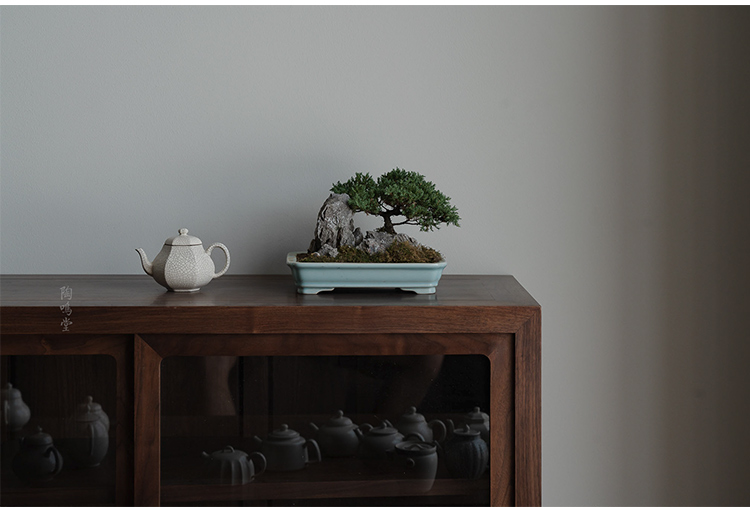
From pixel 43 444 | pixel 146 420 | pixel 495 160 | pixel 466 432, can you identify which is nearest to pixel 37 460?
pixel 43 444

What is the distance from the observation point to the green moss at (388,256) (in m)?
1.05

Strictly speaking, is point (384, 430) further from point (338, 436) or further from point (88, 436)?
point (88, 436)

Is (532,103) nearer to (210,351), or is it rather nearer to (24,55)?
(210,351)

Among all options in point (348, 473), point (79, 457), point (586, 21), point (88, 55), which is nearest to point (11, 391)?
point (79, 457)

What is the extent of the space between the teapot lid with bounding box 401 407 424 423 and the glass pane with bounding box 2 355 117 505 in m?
0.45

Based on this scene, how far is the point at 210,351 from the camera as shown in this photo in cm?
97

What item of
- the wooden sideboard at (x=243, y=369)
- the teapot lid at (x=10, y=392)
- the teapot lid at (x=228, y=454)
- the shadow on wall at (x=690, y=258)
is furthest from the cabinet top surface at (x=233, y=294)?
the shadow on wall at (x=690, y=258)

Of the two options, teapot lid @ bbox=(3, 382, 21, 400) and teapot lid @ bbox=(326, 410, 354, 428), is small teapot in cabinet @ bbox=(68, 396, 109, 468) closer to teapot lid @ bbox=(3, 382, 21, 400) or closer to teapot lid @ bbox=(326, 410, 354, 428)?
teapot lid @ bbox=(3, 382, 21, 400)

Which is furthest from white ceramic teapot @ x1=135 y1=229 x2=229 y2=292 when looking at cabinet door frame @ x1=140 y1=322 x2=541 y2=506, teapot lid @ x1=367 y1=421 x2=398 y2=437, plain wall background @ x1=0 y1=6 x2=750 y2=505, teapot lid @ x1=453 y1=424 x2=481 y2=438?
teapot lid @ x1=453 y1=424 x2=481 y2=438

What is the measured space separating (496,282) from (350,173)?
367 mm

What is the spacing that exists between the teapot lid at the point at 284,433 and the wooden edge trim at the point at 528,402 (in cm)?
35

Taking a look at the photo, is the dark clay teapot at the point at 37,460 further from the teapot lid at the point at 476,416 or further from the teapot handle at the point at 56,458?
the teapot lid at the point at 476,416

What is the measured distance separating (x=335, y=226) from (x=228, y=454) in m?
0.41

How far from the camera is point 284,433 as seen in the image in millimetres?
997
